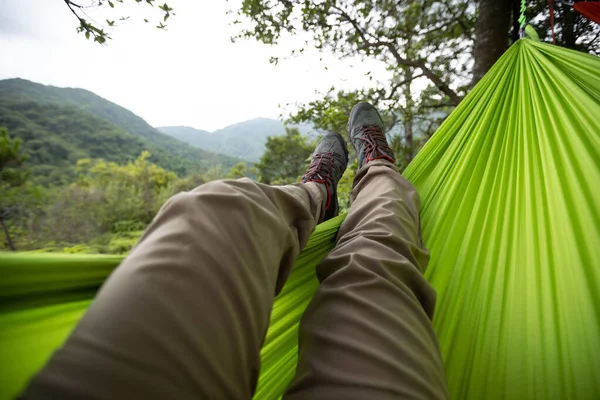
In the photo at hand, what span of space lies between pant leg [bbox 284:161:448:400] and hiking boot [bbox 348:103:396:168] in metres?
0.61

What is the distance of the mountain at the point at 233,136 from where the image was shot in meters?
43.1

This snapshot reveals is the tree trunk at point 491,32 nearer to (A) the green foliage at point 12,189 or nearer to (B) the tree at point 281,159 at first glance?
(A) the green foliage at point 12,189

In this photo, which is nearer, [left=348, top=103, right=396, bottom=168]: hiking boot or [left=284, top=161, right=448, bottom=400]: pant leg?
[left=284, top=161, right=448, bottom=400]: pant leg

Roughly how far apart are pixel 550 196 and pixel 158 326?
0.88 meters

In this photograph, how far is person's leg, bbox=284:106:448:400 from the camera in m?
0.35

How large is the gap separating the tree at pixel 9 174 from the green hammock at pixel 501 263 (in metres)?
4.03

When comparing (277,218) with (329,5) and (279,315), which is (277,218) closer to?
(279,315)

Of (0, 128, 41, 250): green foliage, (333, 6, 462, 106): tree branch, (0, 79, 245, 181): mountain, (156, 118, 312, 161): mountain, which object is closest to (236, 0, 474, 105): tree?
(333, 6, 462, 106): tree branch

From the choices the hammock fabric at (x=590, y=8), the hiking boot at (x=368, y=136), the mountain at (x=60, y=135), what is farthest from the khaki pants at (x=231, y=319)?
the mountain at (x=60, y=135)

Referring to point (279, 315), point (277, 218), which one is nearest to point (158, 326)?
point (277, 218)

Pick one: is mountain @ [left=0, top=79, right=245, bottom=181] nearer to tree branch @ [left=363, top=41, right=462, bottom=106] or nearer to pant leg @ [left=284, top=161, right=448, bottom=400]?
tree branch @ [left=363, top=41, right=462, bottom=106]

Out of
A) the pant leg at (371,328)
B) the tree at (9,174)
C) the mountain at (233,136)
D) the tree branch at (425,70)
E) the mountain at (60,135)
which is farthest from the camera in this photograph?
the mountain at (233,136)

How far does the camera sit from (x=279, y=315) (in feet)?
2.12

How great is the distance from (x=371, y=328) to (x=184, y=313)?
0.26 meters
